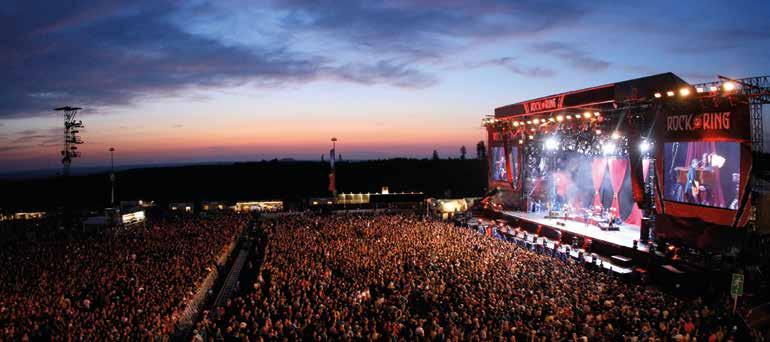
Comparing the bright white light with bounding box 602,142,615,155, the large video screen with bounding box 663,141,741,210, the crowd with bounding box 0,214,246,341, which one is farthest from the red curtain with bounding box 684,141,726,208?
the crowd with bounding box 0,214,246,341

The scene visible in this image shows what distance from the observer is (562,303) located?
10.0 meters

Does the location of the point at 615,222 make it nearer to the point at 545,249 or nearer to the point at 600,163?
Answer: the point at 600,163

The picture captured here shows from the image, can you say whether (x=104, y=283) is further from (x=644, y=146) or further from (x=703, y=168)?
(x=644, y=146)

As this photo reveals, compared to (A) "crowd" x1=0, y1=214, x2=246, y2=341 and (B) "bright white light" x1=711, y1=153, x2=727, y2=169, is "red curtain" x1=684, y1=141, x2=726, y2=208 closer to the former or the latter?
(B) "bright white light" x1=711, y1=153, x2=727, y2=169

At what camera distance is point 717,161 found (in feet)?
45.6

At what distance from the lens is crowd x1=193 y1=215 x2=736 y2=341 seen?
850 centimetres

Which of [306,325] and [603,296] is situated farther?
[603,296]

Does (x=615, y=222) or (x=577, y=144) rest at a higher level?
(x=577, y=144)

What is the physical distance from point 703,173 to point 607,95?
16.1 feet

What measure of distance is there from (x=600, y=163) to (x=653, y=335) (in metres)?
16.2

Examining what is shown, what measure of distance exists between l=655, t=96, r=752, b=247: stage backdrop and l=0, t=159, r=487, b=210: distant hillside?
37277mm

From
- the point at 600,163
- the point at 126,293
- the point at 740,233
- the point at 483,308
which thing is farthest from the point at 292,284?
the point at 600,163

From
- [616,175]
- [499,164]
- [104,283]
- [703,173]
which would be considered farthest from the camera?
[499,164]

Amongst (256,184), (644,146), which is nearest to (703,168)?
(644,146)
